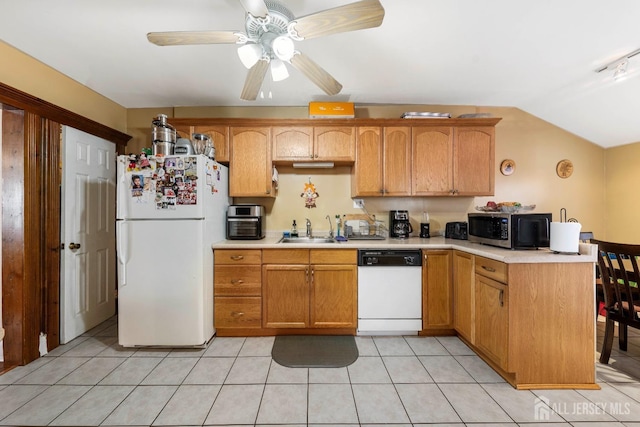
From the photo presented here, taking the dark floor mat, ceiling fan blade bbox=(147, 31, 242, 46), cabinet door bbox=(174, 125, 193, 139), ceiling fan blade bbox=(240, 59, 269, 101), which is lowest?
the dark floor mat

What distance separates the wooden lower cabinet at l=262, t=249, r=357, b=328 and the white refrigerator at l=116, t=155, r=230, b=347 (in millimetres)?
606

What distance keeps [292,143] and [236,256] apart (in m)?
1.32

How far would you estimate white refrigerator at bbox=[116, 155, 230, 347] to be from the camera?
2.17 m

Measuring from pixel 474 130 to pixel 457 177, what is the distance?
0.55 metres

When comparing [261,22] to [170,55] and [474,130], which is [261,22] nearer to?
[170,55]

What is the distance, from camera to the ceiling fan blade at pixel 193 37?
1.42 metres

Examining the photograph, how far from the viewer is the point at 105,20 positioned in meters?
1.78

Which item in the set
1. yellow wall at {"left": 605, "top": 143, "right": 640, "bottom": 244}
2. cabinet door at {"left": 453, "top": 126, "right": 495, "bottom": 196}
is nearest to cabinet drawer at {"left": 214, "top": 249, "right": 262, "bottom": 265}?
cabinet door at {"left": 453, "top": 126, "right": 495, "bottom": 196}

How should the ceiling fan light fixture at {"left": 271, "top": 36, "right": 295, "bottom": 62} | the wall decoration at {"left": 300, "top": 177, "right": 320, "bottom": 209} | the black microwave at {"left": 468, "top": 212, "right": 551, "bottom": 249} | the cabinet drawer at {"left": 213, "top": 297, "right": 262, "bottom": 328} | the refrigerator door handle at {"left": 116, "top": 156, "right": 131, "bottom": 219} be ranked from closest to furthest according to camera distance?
the ceiling fan light fixture at {"left": 271, "top": 36, "right": 295, "bottom": 62}
the black microwave at {"left": 468, "top": 212, "right": 551, "bottom": 249}
the refrigerator door handle at {"left": 116, "top": 156, "right": 131, "bottom": 219}
the cabinet drawer at {"left": 213, "top": 297, "right": 262, "bottom": 328}
the wall decoration at {"left": 300, "top": 177, "right": 320, "bottom": 209}

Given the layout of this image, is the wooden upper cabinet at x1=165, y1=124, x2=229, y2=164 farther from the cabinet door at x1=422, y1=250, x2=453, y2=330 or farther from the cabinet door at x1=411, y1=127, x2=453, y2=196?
the cabinet door at x1=422, y1=250, x2=453, y2=330

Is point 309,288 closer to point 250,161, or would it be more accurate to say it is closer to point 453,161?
point 250,161

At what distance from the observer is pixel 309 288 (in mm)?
2482

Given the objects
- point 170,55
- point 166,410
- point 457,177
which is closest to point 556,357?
point 457,177

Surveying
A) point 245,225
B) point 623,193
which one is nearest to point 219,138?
point 245,225
